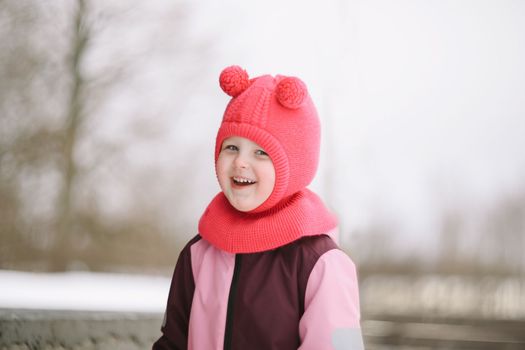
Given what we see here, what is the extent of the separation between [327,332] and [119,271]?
1598 mm

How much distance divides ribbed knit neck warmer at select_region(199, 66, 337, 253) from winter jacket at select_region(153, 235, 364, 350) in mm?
31

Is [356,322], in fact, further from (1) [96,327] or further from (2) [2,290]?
(2) [2,290]

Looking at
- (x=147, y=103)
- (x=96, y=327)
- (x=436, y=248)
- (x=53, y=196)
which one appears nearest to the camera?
(x=96, y=327)

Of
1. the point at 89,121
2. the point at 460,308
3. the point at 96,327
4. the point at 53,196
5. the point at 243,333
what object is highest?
the point at 89,121

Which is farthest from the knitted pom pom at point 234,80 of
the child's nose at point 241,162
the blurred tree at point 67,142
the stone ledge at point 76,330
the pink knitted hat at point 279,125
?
the blurred tree at point 67,142

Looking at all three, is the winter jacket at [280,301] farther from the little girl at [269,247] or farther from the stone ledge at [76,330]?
the stone ledge at [76,330]

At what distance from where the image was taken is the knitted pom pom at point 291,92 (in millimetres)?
832

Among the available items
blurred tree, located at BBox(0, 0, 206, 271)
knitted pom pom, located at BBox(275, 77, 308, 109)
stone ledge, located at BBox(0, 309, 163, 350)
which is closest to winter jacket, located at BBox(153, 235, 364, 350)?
knitted pom pom, located at BBox(275, 77, 308, 109)

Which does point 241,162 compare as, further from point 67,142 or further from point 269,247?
point 67,142

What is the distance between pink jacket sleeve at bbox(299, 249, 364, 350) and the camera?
30.2 inches

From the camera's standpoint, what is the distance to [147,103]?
7.56ft

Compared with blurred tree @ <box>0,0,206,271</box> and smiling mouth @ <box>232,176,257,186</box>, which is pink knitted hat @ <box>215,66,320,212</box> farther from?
blurred tree @ <box>0,0,206,271</box>

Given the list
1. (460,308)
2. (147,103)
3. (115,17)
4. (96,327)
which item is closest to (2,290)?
(96,327)

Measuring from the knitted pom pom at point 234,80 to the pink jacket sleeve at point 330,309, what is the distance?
304 mm
